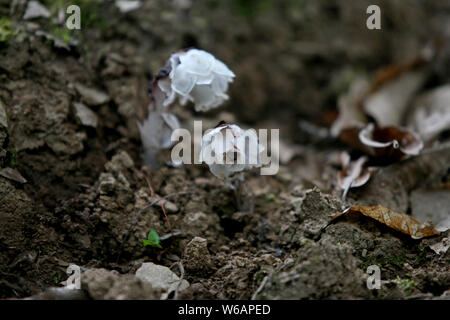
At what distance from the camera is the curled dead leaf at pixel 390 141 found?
2.08 metres

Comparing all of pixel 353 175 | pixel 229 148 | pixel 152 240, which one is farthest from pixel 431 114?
pixel 152 240

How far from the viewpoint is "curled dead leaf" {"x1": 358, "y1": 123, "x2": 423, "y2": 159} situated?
6.84 feet

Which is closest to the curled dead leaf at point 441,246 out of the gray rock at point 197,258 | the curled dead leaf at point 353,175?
the curled dead leaf at point 353,175

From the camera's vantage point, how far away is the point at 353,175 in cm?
209

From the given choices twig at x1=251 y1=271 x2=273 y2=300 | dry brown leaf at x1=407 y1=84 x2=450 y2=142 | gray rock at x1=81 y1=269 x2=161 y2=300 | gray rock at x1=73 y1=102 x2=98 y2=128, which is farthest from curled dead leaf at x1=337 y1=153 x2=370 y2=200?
gray rock at x1=73 y1=102 x2=98 y2=128

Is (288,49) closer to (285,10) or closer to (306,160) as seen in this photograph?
(285,10)

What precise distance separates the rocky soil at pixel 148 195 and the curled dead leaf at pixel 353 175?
47mm

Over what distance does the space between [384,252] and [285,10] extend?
2.19 m

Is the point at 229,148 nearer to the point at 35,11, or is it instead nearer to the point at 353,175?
the point at 353,175

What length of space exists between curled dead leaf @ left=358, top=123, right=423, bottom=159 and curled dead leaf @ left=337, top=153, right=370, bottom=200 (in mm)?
106

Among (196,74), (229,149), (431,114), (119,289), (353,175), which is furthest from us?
(431,114)

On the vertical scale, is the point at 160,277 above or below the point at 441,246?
below

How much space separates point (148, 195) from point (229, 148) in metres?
0.51

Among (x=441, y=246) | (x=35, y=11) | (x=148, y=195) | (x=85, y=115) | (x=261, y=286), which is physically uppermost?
(x=35, y=11)
